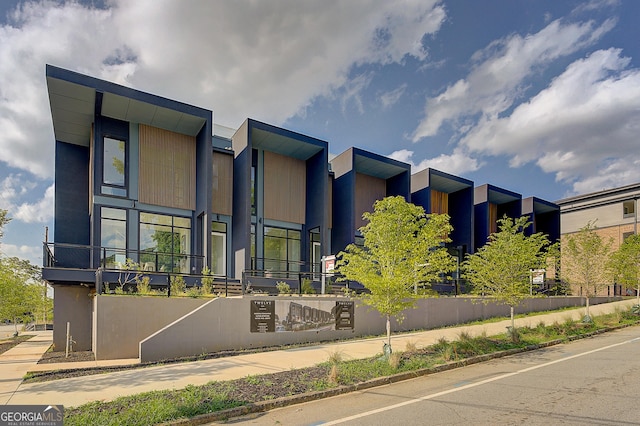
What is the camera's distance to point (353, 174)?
25.3m

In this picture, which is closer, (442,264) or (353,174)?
(442,264)

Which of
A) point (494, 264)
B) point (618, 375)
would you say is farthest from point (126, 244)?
point (618, 375)

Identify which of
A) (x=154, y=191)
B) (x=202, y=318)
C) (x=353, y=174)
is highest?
(x=353, y=174)

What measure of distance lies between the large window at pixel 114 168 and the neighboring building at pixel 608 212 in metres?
43.4

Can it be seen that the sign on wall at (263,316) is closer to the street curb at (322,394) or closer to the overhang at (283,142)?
the street curb at (322,394)

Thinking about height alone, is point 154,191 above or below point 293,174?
below

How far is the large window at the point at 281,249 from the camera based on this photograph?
78.4ft

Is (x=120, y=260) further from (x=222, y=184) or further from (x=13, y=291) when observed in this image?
(x=222, y=184)

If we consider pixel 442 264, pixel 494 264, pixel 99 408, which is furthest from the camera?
pixel 494 264

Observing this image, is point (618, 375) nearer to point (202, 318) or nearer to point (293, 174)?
point (202, 318)

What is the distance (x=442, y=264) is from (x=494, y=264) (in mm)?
4513

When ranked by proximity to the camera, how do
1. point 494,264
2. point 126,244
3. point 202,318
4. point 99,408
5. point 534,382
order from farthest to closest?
point 126,244 → point 494,264 → point 202,318 → point 534,382 → point 99,408

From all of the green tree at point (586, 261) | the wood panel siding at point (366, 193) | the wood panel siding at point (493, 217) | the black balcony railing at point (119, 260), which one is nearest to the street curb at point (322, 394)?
the green tree at point (586, 261)

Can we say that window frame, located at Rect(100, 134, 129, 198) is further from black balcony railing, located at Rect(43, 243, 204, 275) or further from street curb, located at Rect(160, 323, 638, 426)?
street curb, located at Rect(160, 323, 638, 426)
